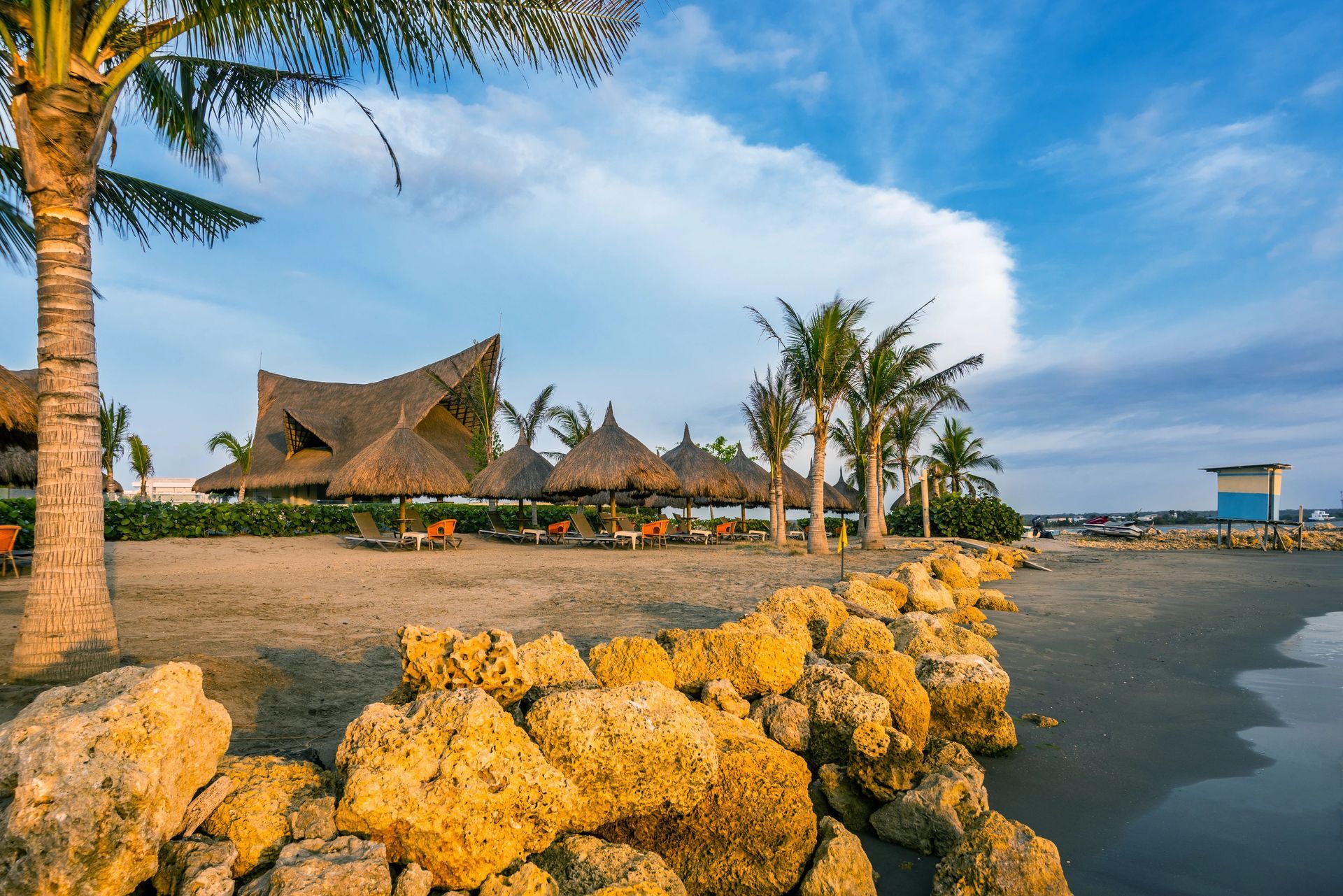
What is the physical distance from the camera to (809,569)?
1295 cm

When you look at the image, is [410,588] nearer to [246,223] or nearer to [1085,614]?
[246,223]

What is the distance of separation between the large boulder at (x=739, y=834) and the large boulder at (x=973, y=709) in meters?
1.58

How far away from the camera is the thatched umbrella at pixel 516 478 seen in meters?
22.2

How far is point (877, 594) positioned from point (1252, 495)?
27.0 metres

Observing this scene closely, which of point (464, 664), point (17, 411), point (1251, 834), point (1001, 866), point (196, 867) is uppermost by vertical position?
point (17, 411)

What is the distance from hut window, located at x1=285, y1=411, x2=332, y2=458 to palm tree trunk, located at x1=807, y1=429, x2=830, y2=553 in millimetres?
19326

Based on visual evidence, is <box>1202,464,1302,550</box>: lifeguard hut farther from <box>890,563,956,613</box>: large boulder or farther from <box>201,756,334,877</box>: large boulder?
<box>201,756,334,877</box>: large boulder

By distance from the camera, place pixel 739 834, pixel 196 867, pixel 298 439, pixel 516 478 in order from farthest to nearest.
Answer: pixel 298 439 < pixel 516 478 < pixel 739 834 < pixel 196 867

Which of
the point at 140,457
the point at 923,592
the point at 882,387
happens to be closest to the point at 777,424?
the point at 882,387

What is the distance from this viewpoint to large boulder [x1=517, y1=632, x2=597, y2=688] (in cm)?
354

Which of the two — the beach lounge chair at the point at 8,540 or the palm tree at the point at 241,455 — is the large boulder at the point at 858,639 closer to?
the beach lounge chair at the point at 8,540

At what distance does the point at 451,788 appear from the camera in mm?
2467

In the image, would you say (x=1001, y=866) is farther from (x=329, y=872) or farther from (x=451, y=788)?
(x=329, y=872)

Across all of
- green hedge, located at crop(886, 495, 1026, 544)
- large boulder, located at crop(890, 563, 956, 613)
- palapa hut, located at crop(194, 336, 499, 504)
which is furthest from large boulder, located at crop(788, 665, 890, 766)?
palapa hut, located at crop(194, 336, 499, 504)
